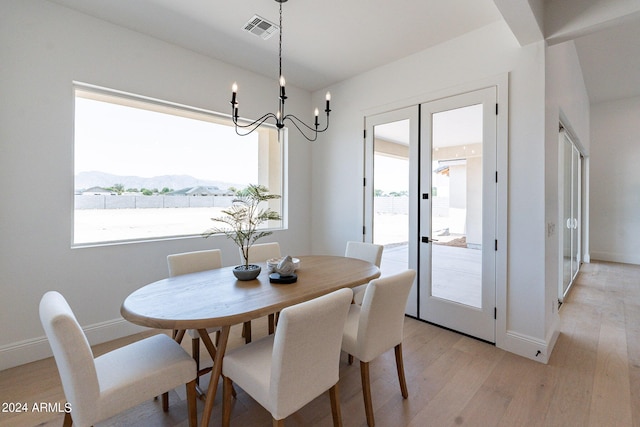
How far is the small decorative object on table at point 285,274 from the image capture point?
1.94 metres

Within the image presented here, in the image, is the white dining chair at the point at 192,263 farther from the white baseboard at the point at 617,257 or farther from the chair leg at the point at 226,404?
the white baseboard at the point at 617,257

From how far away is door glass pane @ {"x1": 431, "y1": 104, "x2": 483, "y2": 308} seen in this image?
2760mm

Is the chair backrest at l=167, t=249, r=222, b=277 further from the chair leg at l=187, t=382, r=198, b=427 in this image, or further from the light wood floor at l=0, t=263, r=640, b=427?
the chair leg at l=187, t=382, r=198, b=427

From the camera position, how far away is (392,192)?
Answer: 11.4 ft

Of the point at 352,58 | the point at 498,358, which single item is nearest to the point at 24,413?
the point at 498,358

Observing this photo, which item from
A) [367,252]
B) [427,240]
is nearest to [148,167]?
[367,252]

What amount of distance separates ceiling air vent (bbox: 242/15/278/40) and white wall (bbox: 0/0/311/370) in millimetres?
942

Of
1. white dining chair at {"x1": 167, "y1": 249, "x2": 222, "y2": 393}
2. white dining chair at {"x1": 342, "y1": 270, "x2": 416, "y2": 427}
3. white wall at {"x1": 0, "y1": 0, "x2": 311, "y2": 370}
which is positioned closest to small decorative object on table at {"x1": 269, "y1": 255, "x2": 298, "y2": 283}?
white dining chair at {"x1": 342, "y1": 270, "x2": 416, "y2": 427}

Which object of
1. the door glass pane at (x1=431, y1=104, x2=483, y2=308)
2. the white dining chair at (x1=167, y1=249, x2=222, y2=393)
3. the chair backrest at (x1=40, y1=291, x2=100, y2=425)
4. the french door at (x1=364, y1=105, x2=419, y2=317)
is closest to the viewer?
the chair backrest at (x1=40, y1=291, x2=100, y2=425)

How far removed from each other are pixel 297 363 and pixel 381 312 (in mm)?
622

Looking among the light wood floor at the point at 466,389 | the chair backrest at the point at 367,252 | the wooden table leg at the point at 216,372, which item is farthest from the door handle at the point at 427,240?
the wooden table leg at the point at 216,372

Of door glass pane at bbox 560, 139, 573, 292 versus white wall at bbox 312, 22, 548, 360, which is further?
door glass pane at bbox 560, 139, 573, 292

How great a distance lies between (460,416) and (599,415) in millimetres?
848

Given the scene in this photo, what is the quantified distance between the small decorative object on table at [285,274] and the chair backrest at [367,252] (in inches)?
41.5
